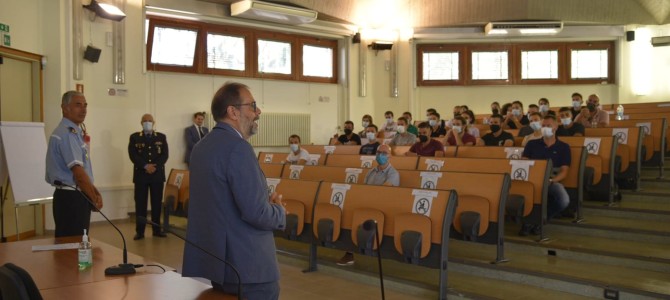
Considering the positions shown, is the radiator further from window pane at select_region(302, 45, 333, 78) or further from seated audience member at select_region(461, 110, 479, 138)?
seated audience member at select_region(461, 110, 479, 138)

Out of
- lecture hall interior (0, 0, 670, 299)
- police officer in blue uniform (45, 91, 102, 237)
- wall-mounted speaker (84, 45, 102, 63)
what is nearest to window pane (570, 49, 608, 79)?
lecture hall interior (0, 0, 670, 299)

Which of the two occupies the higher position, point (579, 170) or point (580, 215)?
point (579, 170)

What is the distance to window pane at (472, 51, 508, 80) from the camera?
12.8 meters

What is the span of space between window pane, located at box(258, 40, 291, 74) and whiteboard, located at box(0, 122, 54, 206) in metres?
4.72

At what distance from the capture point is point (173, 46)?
10008mm

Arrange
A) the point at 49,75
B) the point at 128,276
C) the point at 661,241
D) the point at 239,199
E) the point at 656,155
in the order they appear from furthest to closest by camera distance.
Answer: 1. the point at 49,75
2. the point at 656,155
3. the point at 661,241
4. the point at 128,276
5. the point at 239,199

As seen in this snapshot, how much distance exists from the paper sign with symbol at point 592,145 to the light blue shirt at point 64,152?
4.90 metres

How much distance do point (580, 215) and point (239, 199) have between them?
15.0 ft

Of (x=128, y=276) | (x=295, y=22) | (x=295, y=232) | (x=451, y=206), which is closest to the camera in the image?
(x=128, y=276)

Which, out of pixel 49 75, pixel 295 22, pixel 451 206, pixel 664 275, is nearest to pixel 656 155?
pixel 664 275

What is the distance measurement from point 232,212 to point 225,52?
8685mm

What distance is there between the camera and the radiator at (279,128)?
1079 cm

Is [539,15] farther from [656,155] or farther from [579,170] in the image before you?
[579,170]

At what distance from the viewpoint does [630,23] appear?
12203 millimetres
